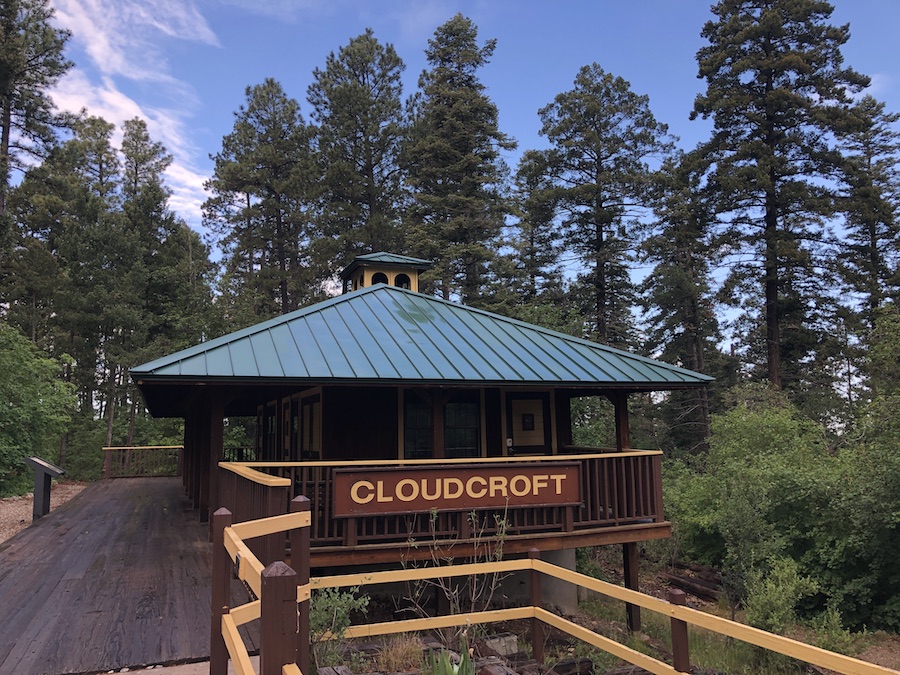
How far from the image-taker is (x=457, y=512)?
794 cm

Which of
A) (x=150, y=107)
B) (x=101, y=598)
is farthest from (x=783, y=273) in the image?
(x=150, y=107)

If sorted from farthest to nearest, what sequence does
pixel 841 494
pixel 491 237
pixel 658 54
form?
pixel 491 237
pixel 658 54
pixel 841 494

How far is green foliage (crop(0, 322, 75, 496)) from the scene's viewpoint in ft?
59.4

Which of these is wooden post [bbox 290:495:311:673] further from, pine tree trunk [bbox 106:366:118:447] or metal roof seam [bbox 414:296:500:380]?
pine tree trunk [bbox 106:366:118:447]

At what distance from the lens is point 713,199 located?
2453cm

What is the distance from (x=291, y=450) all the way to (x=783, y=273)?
63.8ft

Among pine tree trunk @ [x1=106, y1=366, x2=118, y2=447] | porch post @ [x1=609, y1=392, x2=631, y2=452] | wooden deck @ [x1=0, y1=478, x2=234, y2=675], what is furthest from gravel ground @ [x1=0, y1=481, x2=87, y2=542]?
porch post @ [x1=609, y1=392, x2=631, y2=452]

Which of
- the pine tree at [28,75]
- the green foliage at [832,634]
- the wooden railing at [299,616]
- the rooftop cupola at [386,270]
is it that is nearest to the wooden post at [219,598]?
the wooden railing at [299,616]

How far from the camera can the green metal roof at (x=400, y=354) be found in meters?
7.85

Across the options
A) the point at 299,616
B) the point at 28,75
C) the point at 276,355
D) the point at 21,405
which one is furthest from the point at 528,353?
the point at 28,75

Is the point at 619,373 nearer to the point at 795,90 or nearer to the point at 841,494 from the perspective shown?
the point at 841,494

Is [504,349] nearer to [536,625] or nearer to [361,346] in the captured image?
[361,346]

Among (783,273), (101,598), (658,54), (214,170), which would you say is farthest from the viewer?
(214,170)

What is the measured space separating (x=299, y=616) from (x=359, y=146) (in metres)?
28.4
